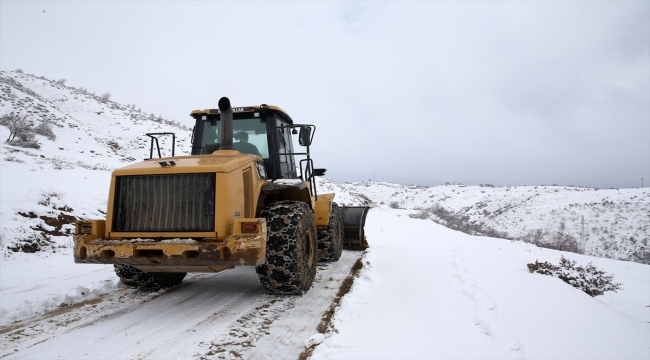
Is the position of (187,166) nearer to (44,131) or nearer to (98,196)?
(98,196)

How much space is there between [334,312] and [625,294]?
316 inches

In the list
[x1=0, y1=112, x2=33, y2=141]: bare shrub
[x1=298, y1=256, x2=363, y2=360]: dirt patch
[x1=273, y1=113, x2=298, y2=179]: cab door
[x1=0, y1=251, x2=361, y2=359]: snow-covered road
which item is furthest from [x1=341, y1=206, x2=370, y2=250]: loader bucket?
[x1=0, y1=112, x2=33, y2=141]: bare shrub

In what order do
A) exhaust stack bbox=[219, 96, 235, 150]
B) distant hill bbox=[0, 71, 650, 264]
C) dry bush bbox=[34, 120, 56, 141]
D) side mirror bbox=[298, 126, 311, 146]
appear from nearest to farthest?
exhaust stack bbox=[219, 96, 235, 150], side mirror bbox=[298, 126, 311, 146], distant hill bbox=[0, 71, 650, 264], dry bush bbox=[34, 120, 56, 141]

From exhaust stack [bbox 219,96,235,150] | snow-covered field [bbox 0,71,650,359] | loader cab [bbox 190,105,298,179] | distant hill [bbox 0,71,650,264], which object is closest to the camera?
snow-covered field [bbox 0,71,650,359]

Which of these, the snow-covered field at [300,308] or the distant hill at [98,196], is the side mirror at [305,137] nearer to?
the snow-covered field at [300,308]

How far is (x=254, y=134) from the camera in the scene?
655cm

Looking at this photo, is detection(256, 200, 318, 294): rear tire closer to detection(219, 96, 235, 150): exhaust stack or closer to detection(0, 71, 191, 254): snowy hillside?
detection(219, 96, 235, 150): exhaust stack

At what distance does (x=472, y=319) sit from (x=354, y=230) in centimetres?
558

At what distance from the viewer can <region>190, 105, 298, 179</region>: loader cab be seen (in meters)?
6.38

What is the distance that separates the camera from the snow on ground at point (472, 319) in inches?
A: 142

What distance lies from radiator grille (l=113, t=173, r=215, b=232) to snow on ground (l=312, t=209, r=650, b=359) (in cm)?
196

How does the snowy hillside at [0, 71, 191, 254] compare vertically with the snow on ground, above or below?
above

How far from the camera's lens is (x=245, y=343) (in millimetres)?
3705

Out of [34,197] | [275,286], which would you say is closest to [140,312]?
[275,286]
